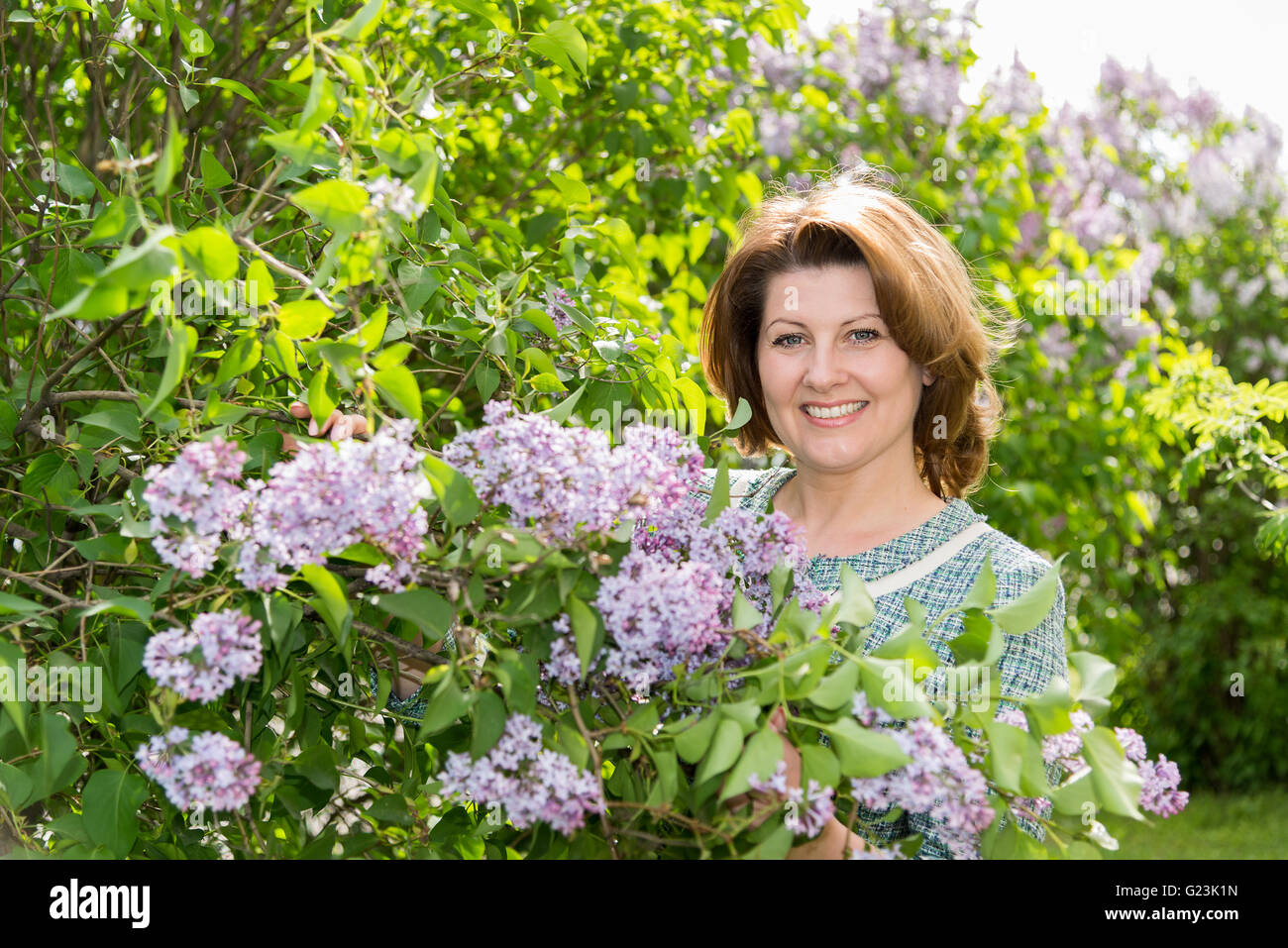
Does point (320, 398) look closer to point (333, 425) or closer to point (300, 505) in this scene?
point (300, 505)

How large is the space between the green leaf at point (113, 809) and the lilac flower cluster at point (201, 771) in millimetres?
152

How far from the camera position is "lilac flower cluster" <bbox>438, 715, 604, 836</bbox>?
101cm

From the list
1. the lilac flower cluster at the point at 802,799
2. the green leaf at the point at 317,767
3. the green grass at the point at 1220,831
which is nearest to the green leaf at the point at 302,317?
the green leaf at the point at 317,767

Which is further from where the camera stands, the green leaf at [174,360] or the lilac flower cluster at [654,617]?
the lilac flower cluster at [654,617]

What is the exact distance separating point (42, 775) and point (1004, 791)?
2.90 ft

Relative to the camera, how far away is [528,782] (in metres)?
1.02

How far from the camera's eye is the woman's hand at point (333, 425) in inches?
49.5

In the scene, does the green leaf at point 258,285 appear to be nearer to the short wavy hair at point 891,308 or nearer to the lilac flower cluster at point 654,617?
the lilac flower cluster at point 654,617

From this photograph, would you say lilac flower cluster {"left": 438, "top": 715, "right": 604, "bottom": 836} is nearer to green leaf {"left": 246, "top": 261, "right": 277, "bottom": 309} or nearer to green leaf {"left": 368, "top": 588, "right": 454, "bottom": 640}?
green leaf {"left": 368, "top": 588, "right": 454, "bottom": 640}

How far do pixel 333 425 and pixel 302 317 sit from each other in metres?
0.35

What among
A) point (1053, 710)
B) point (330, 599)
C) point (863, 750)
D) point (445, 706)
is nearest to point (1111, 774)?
point (1053, 710)

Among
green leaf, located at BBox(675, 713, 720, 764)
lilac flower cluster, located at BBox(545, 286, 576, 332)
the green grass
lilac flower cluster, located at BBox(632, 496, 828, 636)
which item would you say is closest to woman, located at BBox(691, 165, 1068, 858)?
lilac flower cluster, located at BBox(545, 286, 576, 332)

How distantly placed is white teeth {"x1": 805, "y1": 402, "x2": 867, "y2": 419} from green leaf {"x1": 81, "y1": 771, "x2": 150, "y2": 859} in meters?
1.07

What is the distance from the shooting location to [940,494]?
2.11 meters
